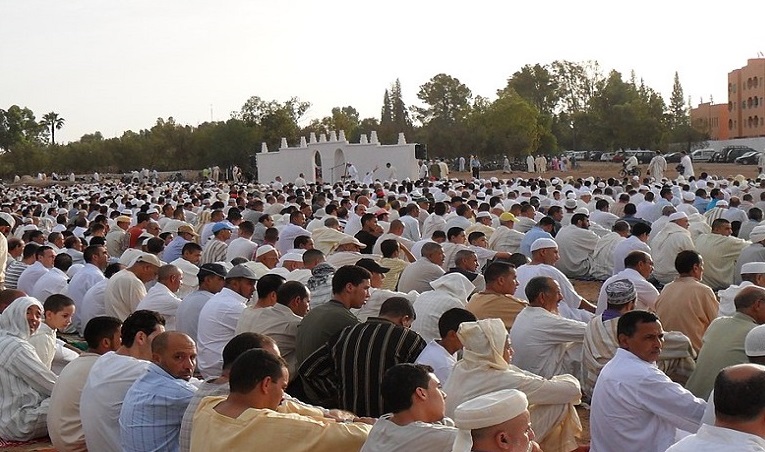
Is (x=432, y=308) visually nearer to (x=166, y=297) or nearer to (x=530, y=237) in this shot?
(x=166, y=297)

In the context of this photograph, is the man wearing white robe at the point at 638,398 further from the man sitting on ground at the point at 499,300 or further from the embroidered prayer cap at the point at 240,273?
the embroidered prayer cap at the point at 240,273

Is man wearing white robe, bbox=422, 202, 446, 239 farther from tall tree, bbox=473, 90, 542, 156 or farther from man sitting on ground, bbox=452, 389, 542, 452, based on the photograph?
tall tree, bbox=473, 90, 542, 156

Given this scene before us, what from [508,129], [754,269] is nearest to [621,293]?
[754,269]

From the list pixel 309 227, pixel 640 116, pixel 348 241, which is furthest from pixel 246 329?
pixel 640 116

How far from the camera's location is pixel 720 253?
11.2m

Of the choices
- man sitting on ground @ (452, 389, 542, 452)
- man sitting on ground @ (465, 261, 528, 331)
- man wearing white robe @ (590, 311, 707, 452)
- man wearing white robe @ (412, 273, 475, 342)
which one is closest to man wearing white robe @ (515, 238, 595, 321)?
man sitting on ground @ (465, 261, 528, 331)

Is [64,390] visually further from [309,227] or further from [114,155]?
[114,155]

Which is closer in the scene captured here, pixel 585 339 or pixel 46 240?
pixel 585 339

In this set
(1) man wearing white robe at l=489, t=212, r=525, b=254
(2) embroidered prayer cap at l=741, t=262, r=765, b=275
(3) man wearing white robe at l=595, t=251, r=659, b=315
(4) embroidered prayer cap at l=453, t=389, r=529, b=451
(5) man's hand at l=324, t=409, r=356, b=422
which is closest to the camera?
(4) embroidered prayer cap at l=453, t=389, r=529, b=451

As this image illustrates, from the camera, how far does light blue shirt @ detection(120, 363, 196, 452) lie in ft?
15.6

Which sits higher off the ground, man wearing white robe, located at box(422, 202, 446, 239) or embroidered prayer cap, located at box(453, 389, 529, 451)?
embroidered prayer cap, located at box(453, 389, 529, 451)

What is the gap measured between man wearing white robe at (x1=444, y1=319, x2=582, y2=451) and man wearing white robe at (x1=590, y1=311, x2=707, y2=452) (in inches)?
7.1

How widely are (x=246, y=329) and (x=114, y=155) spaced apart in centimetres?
6502

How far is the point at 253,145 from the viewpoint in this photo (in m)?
56.4
